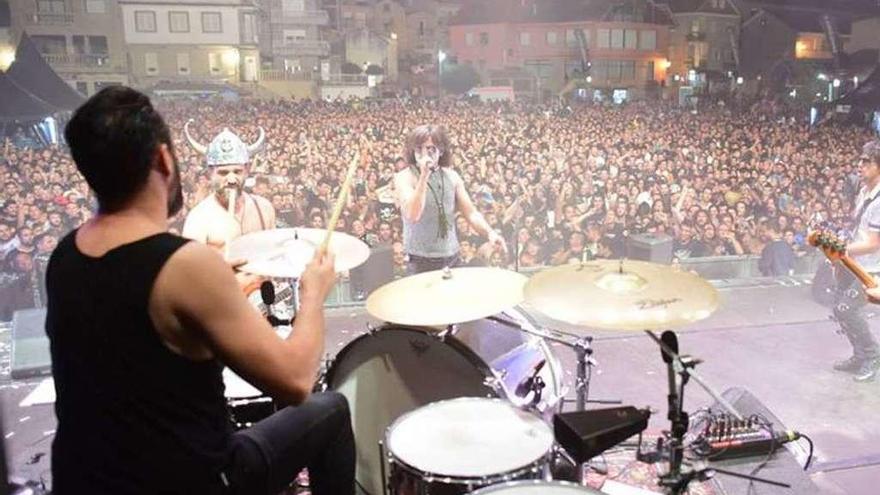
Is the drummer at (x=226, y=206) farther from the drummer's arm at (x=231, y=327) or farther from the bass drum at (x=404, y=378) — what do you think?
the drummer's arm at (x=231, y=327)

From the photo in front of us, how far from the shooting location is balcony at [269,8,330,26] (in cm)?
523

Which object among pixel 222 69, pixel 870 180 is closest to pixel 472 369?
pixel 870 180

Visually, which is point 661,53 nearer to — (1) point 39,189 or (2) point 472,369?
(2) point 472,369

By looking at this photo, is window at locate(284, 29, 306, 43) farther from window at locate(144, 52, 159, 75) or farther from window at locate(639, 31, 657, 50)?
window at locate(639, 31, 657, 50)

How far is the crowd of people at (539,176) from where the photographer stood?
197 inches

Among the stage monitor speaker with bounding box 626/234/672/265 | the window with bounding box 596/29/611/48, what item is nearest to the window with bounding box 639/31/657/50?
the window with bounding box 596/29/611/48

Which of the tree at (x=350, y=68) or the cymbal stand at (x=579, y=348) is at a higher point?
the tree at (x=350, y=68)

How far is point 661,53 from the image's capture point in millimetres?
6191

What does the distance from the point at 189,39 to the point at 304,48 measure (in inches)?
34.1

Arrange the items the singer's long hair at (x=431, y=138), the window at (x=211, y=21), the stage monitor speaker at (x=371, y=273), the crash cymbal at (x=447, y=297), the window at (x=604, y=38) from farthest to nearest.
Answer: the window at (x=604, y=38)
the stage monitor speaker at (x=371, y=273)
the window at (x=211, y=21)
the singer's long hair at (x=431, y=138)
the crash cymbal at (x=447, y=297)

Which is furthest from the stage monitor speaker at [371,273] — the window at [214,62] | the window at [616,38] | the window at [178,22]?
the window at [616,38]

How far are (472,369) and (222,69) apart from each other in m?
3.90

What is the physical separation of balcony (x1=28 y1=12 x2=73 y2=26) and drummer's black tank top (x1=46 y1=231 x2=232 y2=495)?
4266mm

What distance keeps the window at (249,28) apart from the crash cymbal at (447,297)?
11.5 ft
